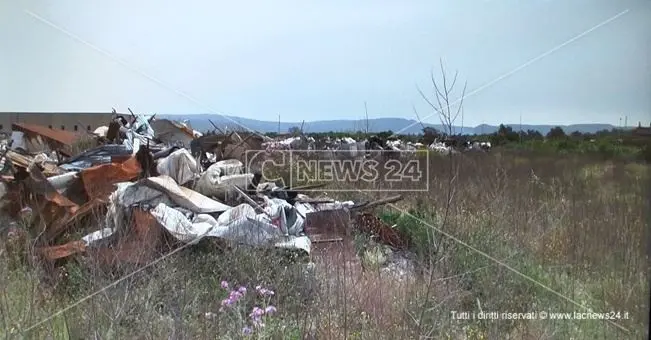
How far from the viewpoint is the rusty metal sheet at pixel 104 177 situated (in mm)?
3080

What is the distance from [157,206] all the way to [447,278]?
5.03 feet

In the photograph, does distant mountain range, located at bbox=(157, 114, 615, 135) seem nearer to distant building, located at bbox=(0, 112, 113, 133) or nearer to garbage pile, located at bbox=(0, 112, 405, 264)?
garbage pile, located at bbox=(0, 112, 405, 264)

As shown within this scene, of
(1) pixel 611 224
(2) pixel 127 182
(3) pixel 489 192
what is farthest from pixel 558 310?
(2) pixel 127 182

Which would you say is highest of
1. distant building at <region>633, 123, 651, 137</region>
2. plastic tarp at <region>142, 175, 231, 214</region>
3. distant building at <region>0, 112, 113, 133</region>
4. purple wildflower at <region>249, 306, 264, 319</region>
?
distant building at <region>0, 112, 113, 133</region>

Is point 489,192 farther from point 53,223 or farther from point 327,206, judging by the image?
point 53,223

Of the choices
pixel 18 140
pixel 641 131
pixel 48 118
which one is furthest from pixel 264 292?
pixel 18 140

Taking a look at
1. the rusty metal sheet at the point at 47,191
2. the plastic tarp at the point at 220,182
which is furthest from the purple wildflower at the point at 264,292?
the rusty metal sheet at the point at 47,191

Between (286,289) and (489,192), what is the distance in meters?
1.10

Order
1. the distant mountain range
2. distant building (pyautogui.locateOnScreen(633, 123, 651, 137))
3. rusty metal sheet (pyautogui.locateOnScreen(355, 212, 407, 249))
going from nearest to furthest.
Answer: distant building (pyautogui.locateOnScreen(633, 123, 651, 137)) → the distant mountain range → rusty metal sheet (pyautogui.locateOnScreen(355, 212, 407, 249))

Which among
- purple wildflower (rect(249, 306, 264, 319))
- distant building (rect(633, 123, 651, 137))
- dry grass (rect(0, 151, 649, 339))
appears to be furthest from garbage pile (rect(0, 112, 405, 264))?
distant building (rect(633, 123, 651, 137))

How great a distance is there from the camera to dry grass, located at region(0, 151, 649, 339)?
1.73 meters

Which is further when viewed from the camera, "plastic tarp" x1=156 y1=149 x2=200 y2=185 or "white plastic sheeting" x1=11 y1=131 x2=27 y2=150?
"white plastic sheeting" x1=11 y1=131 x2=27 y2=150

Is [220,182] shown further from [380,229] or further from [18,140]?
[18,140]

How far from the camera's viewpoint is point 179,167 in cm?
336
